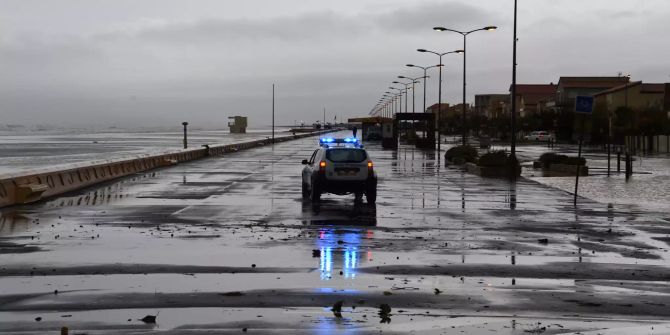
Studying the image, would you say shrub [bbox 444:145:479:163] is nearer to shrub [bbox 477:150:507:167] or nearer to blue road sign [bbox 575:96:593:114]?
shrub [bbox 477:150:507:167]

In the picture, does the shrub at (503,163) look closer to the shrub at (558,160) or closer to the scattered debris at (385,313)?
the shrub at (558,160)

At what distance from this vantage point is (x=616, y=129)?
9319cm

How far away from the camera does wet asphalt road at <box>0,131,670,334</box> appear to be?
8336mm

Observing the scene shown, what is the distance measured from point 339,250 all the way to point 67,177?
1663 centimetres

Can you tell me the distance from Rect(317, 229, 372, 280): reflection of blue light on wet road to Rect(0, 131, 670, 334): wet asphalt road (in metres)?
0.03

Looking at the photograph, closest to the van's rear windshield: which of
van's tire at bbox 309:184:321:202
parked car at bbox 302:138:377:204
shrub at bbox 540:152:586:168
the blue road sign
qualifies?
parked car at bbox 302:138:377:204

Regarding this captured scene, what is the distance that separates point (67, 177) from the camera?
27.4m

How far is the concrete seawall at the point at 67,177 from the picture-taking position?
72.2 ft

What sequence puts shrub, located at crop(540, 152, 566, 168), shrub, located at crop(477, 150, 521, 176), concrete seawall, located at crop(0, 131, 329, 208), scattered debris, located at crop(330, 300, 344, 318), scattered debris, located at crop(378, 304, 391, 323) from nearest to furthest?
scattered debris, located at crop(378, 304, 391, 323)
scattered debris, located at crop(330, 300, 344, 318)
concrete seawall, located at crop(0, 131, 329, 208)
shrub, located at crop(477, 150, 521, 176)
shrub, located at crop(540, 152, 566, 168)

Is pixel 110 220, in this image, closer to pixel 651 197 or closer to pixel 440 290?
pixel 440 290

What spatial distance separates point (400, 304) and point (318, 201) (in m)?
13.6

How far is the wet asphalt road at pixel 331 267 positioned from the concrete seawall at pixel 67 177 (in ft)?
3.98

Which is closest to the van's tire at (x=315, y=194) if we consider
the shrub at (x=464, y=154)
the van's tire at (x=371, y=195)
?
the van's tire at (x=371, y=195)

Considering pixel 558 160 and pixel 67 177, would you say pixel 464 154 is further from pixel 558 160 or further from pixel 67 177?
pixel 67 177
